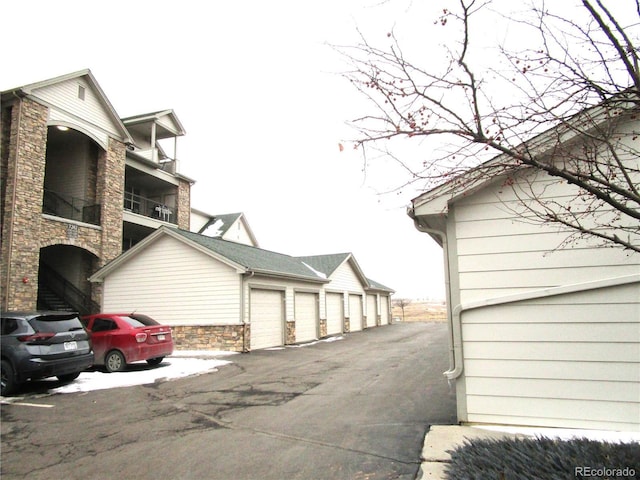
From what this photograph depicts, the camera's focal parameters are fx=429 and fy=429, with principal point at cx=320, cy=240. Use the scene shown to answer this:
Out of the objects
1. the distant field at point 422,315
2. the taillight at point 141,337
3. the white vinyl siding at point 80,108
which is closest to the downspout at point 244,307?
the taillight at point 141,337

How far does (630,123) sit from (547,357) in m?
3.07

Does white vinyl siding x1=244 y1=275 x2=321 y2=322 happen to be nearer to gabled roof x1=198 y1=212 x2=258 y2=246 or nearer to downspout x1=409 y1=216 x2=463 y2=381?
downspout x1=409 y1=216 x2=463 y2=381

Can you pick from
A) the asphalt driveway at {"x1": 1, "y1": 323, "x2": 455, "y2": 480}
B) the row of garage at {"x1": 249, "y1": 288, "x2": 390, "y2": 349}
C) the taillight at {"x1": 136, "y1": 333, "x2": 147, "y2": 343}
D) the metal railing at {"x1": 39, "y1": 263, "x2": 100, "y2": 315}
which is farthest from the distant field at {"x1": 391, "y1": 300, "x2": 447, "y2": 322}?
the asphalt driveway at {"x1": 1, "y1": 323, "x2": 455, "y2": 480}

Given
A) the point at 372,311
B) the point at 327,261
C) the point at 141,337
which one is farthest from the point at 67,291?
the point at 372,311

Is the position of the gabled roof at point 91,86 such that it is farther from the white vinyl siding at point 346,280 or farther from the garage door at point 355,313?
the garage door at point 355,313

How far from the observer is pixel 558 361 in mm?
5180

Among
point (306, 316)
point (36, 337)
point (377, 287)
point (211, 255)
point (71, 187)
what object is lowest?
point (306, 316)

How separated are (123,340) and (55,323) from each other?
223cm

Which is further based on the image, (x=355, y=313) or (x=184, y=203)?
(x=355, y=313)

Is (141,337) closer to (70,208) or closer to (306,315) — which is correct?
(306,315)

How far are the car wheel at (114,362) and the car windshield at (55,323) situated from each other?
182cm

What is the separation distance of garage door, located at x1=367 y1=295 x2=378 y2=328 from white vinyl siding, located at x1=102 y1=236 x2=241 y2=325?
16.7m

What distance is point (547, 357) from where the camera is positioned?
17.1 ft

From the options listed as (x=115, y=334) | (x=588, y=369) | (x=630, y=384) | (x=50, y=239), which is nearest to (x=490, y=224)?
(x=588, y=369)
